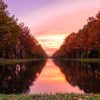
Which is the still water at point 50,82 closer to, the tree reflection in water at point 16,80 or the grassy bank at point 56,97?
the tree reflection in water at point 16,80

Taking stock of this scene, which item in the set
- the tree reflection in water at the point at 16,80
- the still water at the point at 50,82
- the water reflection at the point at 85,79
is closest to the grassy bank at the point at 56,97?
the still water at the point at 50,82

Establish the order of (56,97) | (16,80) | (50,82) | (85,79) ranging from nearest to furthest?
(56,97), (50,82), (85,79), (16,80)

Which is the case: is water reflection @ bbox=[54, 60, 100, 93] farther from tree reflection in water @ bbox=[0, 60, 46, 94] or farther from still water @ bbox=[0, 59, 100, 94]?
tree reflection in water @ bbox=[0, 60, 46, 94]

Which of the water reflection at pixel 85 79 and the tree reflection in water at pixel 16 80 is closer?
the tree reflection in water at pixel 16 80

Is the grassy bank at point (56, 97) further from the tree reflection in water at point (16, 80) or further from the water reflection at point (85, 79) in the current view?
the water reflection at point (85, 79)

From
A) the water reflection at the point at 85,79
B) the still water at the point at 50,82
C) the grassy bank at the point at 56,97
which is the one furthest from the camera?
the water reflection at the point at 85,79

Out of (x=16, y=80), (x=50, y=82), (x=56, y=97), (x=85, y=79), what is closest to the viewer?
(x=56, y=97)

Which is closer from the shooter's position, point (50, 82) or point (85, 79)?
point (50, 82)

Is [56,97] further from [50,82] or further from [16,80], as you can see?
[16,80]

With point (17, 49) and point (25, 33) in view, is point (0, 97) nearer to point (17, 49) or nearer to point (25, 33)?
point (17, 49)

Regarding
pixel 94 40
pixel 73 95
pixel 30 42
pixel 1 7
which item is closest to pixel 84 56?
pixel 30 42

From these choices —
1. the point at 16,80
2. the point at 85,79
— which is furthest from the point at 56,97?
the point at 16,80

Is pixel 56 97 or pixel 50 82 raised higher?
pixel 56 97

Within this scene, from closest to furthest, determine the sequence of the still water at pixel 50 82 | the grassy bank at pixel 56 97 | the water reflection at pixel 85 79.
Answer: the grassy bank at pixel 56 97 < the still water at pixel 50 82 < the water reflection at pixel 85 79
